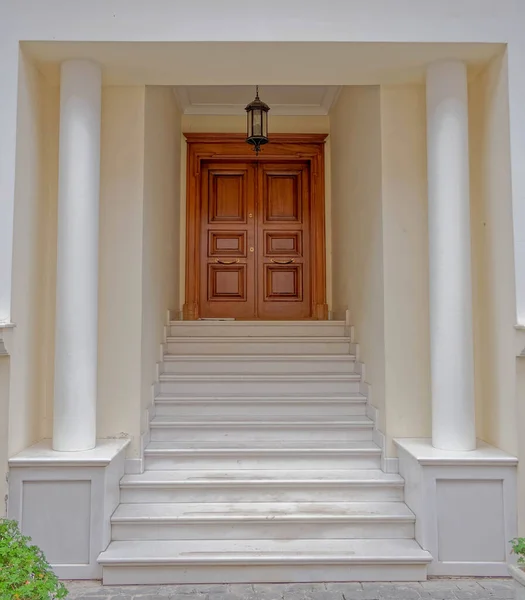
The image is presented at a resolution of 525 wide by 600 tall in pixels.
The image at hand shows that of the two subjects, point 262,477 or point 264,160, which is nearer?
point 262,477

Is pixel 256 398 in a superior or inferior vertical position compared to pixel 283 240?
inferior

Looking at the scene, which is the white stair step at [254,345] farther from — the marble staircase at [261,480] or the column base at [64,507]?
the column base at [64,507]

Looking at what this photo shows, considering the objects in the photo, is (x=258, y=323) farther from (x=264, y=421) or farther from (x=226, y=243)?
(x=226, y=243)

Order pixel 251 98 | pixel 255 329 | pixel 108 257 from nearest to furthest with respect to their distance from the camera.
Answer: pixel 108 257, pixel 255 329, pixel 251 98

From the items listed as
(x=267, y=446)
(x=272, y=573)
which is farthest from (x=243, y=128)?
(x=272, y=573)

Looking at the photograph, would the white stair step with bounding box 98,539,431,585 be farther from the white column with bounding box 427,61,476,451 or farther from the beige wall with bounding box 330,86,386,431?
the beige wall with bounding box 330,86,386,431

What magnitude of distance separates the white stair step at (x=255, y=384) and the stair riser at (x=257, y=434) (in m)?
0.39

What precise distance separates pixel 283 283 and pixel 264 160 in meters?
1.40

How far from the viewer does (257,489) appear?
3.20 metres

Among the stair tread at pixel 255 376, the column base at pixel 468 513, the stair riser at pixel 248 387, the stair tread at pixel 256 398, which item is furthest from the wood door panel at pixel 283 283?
the column base at pixel 468 513

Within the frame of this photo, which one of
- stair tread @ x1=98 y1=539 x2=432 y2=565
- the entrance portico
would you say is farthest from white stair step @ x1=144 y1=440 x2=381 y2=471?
stair tread @ x1=98 y1=539 x2=432 y2=565

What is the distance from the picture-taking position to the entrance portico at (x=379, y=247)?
2.99m

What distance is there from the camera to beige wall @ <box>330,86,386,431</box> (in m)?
3.53

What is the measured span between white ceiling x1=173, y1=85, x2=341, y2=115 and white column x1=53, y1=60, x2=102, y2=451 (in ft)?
7.08
